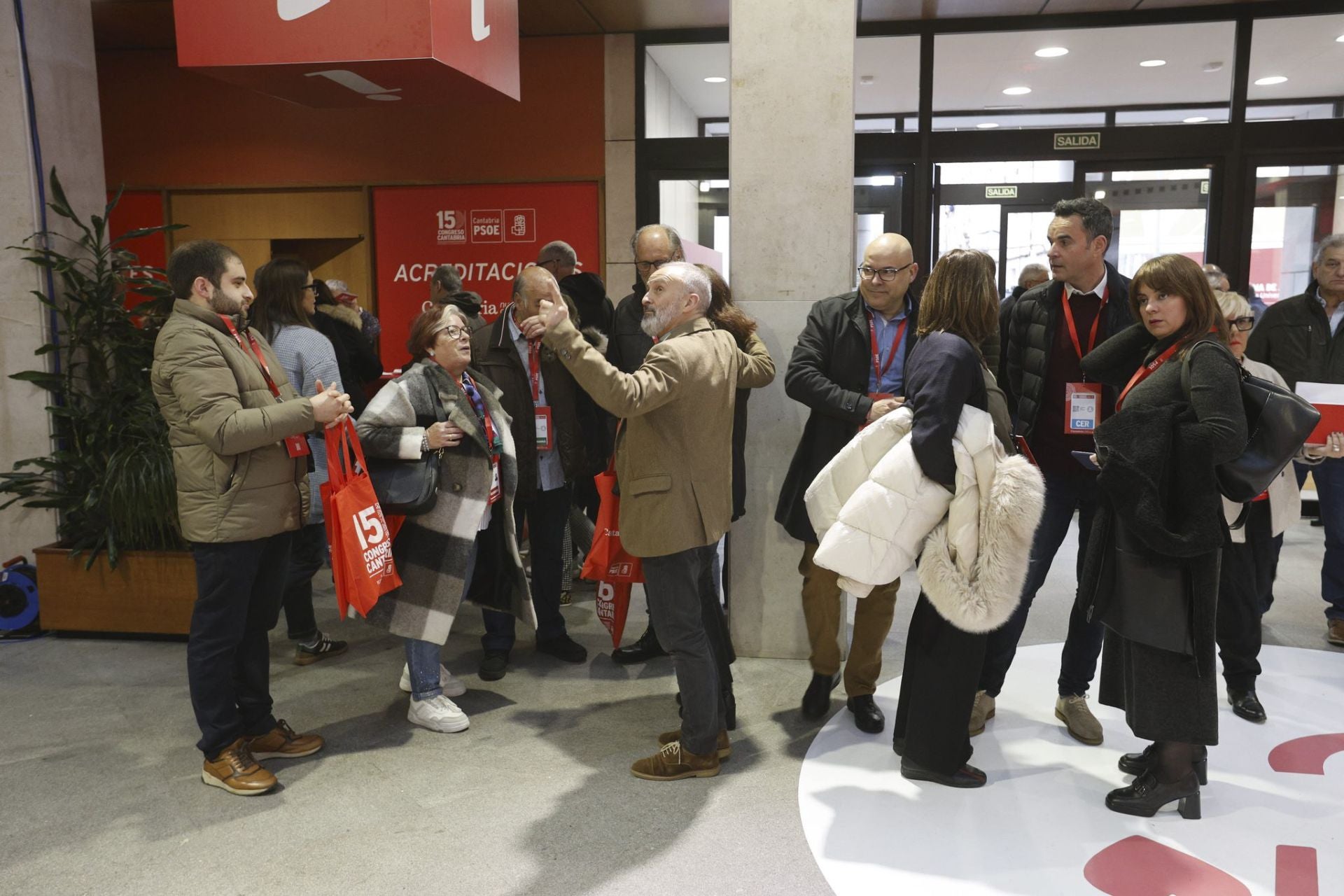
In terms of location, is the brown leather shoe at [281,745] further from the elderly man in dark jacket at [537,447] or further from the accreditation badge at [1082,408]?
the accreditation badge at [1082,408]

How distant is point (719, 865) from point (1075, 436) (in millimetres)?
1883

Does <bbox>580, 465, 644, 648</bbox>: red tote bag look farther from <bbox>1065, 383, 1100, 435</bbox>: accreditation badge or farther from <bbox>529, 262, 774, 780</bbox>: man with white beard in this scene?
<bbox>1065, 383, 1100, 435</bbox>: accreditation badge

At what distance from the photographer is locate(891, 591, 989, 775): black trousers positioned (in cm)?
300

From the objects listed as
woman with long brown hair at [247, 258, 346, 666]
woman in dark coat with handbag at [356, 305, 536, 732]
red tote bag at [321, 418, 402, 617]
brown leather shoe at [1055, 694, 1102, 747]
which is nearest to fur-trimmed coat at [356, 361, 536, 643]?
woman in dark coat with handbag at [356, 305, 536, 732]

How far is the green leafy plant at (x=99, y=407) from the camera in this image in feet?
14.7

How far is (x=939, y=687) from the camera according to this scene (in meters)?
3.03

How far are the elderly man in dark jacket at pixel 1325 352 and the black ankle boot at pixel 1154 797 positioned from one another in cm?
210

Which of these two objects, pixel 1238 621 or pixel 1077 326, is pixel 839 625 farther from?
pixel 1238 621

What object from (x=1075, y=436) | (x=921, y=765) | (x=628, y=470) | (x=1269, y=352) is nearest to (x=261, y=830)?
(x=628, y=470)

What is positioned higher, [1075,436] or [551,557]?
[1075,436]

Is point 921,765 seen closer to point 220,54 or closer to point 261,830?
point 261,830

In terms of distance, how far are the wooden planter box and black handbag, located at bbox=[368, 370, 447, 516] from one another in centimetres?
168

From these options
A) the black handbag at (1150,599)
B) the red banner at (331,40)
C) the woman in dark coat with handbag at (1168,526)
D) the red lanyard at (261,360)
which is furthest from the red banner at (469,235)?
the black handbag at (1150,599)

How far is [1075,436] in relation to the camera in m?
3.38
